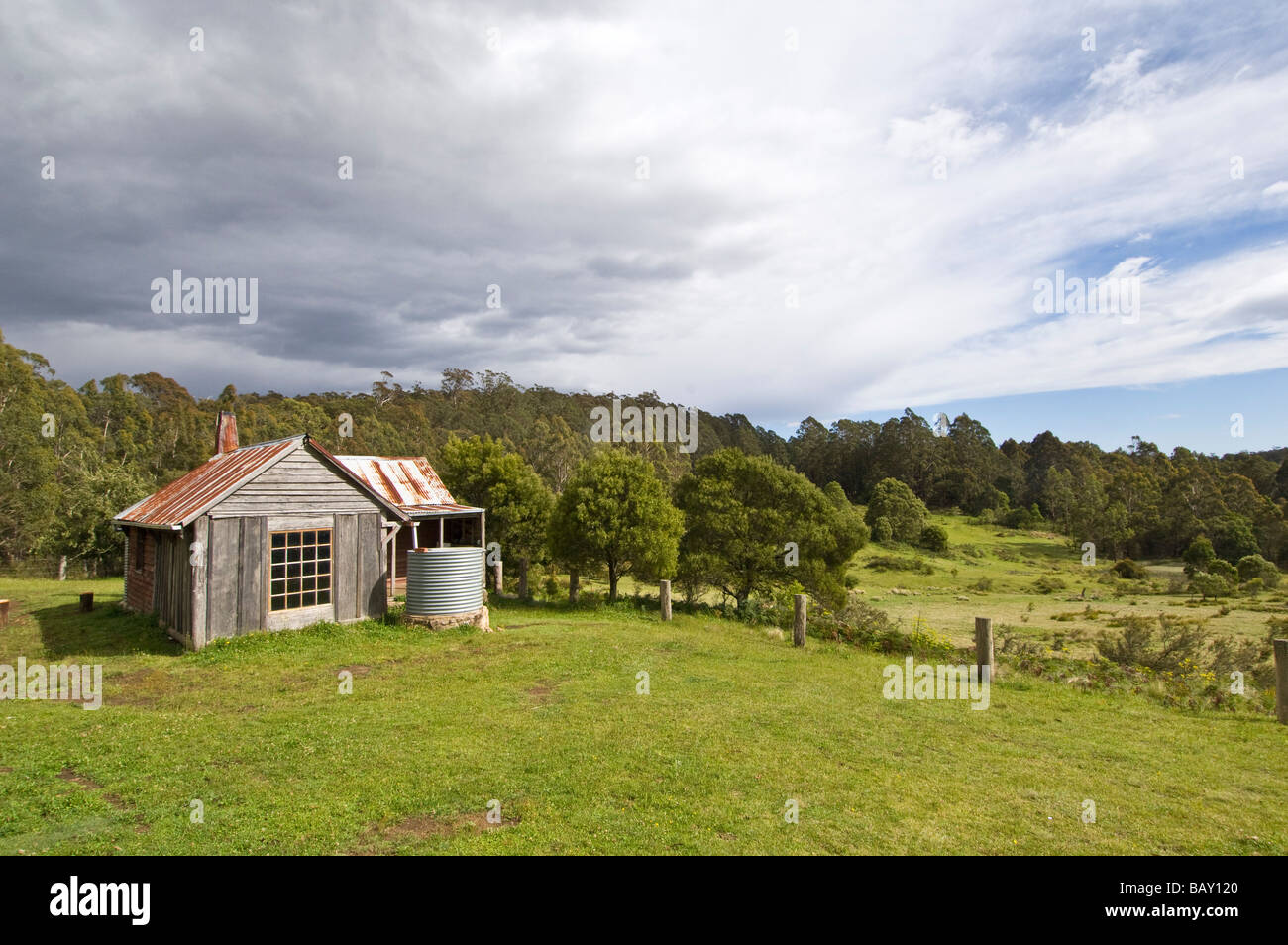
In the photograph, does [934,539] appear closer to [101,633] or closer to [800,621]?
[800,621]

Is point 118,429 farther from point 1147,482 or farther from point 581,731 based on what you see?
point 1147,482

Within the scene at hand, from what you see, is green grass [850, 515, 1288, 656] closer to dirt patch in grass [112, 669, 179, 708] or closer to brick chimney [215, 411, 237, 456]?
dirt patch in grass [112, 669, 179, 708]

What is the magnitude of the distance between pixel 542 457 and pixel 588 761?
69041mm

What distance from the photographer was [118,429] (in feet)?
209

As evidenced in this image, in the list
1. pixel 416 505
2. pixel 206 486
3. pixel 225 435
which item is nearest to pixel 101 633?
pixel 206 486

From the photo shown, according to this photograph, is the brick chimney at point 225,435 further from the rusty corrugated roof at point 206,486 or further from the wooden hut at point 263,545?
the wooden hut at point 263,545

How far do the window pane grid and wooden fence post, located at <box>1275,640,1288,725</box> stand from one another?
1925 cm

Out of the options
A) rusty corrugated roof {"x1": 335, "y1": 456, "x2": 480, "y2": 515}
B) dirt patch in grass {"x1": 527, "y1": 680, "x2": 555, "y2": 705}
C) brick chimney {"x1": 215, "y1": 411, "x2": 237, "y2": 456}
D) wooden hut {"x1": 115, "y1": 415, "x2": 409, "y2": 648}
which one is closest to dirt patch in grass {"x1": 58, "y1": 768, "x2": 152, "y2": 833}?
dirt patch in grass {"x1": 527, "y1": 680, "x2": 555, "y2": 705}

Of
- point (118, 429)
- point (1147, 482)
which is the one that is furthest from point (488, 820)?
point (1147, 482)

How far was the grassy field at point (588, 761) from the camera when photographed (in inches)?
231

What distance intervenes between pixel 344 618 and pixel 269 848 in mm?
11278

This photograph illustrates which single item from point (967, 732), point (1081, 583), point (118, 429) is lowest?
point (1081, 583)

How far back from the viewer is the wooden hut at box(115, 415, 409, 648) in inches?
539
